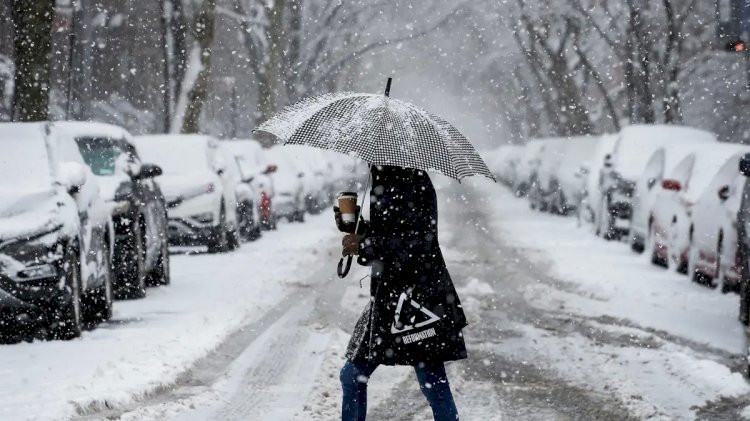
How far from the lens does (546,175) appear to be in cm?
3272

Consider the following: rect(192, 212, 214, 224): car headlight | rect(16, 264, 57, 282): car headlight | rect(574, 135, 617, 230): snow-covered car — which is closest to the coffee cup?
rect(16, 264, 57, 282): car headlight

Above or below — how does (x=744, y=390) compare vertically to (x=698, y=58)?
below

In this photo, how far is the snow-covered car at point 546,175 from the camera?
32.1 metres

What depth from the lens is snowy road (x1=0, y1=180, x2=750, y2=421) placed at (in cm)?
718

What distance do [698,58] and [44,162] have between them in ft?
98.1

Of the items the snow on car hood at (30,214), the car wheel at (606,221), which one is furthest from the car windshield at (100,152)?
the car wheel at (606,221)

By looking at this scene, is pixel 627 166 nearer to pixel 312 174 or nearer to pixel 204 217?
pixel 204 217

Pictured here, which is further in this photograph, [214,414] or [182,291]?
[182,291]

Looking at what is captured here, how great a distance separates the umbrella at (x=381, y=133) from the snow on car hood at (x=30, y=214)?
3732 mm

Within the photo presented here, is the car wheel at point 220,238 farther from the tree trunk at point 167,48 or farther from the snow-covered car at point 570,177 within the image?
the snow-covered car at point 570,177

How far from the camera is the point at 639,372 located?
8.44 meters

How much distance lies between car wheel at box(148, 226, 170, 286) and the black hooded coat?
8764 millimetres

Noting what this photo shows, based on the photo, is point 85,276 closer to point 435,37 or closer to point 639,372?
point 639,372

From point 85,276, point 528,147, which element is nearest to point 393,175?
point 85,276
